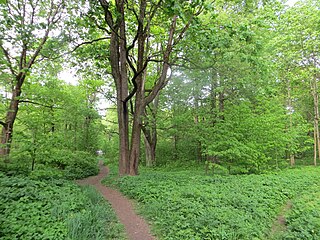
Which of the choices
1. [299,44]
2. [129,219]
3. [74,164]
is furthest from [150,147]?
[299,44]

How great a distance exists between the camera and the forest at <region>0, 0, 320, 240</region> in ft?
14.6

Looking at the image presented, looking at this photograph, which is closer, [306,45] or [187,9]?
[187,9]

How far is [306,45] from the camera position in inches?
497

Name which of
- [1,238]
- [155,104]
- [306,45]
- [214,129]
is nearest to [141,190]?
[1,238]

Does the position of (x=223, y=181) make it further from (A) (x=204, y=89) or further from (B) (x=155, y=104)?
(B) (x=155, y=104)

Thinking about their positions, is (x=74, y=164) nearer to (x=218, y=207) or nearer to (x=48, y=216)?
Answer: (x=48, y=216)

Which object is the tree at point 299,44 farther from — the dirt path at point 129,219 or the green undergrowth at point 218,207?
the dirt path at point 129,219

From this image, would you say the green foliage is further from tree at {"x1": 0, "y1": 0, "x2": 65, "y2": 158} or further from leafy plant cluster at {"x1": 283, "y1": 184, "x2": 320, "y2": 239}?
leafy plant cluster at {"x1": 283, "y1": 184, "x2": 320, "y2": 239}

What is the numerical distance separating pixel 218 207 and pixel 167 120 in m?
8.45

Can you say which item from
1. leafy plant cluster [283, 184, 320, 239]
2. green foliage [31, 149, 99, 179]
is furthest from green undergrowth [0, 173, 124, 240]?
green foliage [31, 149, 99, 179]

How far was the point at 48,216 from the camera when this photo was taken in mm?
3893

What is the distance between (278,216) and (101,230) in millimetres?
4832

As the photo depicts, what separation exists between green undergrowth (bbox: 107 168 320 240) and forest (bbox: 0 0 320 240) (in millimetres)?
36

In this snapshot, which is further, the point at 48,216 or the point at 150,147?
the point at 150,147
